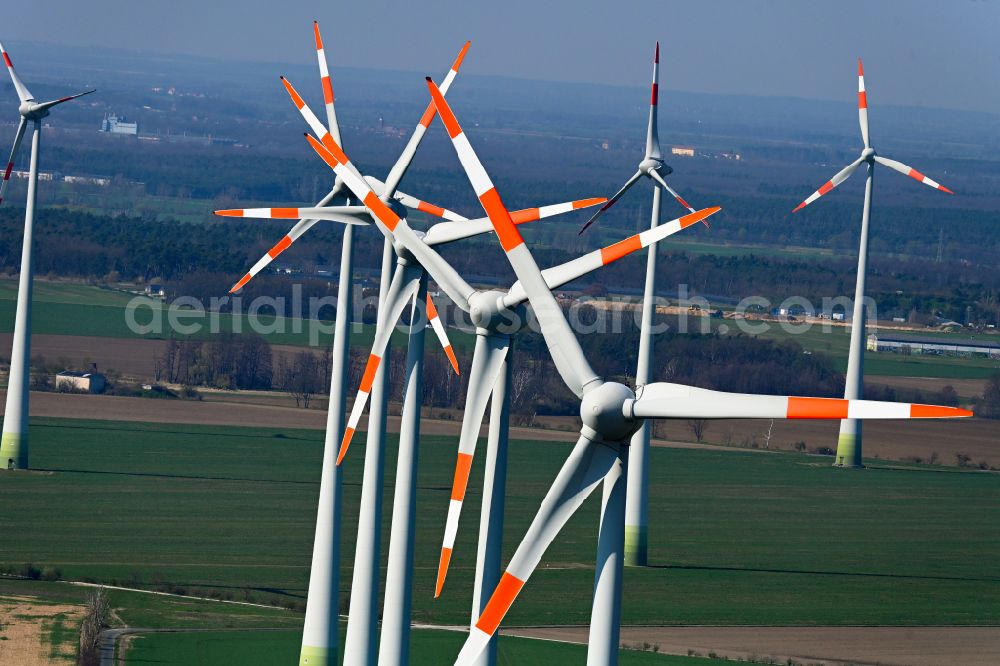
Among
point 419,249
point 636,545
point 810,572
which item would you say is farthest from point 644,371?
point 419,249

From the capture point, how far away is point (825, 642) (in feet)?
167

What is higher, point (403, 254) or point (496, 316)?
point (403, 254)

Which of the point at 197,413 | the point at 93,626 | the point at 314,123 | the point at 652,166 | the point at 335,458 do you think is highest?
the point at 652,166

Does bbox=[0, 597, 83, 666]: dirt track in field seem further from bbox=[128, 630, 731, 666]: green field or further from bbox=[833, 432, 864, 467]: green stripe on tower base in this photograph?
bbox=[833, 432, 864, 467]: green stripe on tower base

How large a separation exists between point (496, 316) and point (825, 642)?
2510cm

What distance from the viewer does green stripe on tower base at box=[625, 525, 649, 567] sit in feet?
207

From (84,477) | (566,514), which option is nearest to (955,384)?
(84,477)

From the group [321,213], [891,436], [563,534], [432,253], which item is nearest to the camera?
[432,253]

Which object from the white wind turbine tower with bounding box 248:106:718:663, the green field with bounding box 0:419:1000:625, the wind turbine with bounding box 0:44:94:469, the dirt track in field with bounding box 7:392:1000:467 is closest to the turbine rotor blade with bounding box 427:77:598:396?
the white wind turbine tower with bounding box 248:106:718:663

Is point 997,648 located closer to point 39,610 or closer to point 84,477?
point 39,610

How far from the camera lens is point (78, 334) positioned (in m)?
123

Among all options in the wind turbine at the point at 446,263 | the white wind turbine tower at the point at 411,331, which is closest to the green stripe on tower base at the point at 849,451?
the white wind turbine tower at the point at 411,331

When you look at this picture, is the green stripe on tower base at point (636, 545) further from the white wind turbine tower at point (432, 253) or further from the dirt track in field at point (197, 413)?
the dirt track in field at point (197, 413)

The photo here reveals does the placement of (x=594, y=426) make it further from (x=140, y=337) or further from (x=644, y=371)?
(x=140, y=337)
